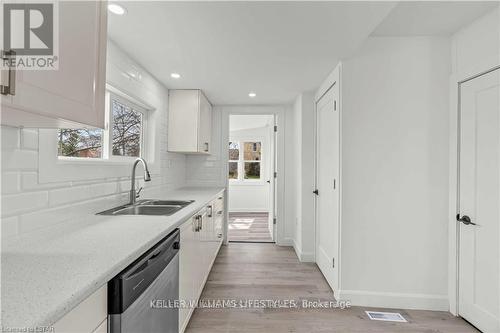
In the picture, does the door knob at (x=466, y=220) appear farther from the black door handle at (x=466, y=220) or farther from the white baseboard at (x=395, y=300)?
the white baseboard at (x=395, y=300)

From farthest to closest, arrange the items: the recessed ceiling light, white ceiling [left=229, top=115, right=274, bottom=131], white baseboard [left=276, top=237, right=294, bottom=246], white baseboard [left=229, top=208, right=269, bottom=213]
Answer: white baseboard [left=229, top=208, right=269, bottom=213], white ceiling [left=229, top=115, right=274, bottom=131], white baseboard [left=276, top=237, right=294, bottom=246], the recessed ceiling light

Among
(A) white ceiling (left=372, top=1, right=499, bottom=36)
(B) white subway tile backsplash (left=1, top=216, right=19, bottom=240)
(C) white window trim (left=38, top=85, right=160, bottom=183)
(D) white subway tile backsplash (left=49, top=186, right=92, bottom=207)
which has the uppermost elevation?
(A) white ceiling (left=372, top=1, right=499, bottom=36)

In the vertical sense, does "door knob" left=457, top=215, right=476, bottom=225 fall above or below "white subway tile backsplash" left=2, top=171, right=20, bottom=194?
below

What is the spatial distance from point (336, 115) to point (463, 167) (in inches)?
42.5

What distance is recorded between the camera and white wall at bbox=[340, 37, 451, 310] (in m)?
2.21

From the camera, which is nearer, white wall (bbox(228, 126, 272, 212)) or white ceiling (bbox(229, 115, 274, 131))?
white ceiling (bbox(229, 115, 274, 131))

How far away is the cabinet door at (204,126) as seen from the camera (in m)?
3.39

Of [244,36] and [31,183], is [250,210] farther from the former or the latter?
[31,183]

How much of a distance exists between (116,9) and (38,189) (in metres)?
1.11

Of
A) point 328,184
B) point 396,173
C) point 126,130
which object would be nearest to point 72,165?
point 126,130

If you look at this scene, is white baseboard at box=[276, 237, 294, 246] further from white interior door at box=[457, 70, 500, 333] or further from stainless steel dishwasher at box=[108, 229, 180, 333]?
stainless steel dishwasher at box=[108, 229, 180, 333]

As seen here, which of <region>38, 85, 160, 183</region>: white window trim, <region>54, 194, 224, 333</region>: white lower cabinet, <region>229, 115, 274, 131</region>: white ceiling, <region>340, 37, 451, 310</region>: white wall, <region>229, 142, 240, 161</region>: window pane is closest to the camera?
<region>54, 194, 224, 333</region>: white lower cabinet

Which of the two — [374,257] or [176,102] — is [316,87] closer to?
[176,102]

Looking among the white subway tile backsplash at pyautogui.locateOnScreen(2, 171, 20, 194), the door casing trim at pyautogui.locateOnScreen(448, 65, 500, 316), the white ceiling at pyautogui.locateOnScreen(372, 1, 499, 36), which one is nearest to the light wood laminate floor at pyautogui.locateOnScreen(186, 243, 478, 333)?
the door casing trim at pyautogui.locateOnScreen(448, 65, 500, 316)
